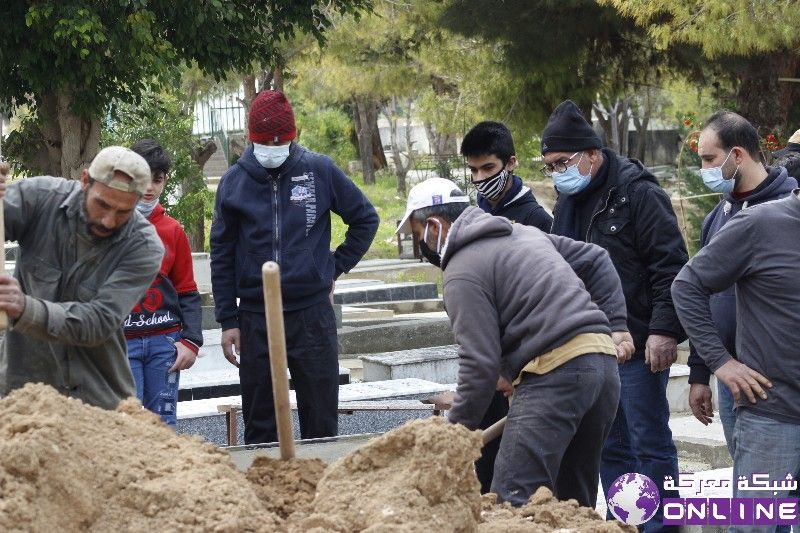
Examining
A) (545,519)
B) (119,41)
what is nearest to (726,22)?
(119,41)

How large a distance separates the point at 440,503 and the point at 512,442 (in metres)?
0.98

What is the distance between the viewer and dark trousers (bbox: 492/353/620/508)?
3.90 m

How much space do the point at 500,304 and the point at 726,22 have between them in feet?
25.0

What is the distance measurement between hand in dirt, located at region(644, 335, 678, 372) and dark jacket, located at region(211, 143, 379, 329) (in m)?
1.58

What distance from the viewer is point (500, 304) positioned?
3941mm

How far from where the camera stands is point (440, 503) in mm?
2973

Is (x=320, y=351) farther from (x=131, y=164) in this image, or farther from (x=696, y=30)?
(x=696, y=30)

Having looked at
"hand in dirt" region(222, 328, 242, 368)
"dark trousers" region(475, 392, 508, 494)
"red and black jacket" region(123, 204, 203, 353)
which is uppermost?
"red and black jacket" region(123, 204, 203, 353)

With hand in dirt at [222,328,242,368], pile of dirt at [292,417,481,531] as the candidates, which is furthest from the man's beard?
hand in dirt at [222,328,242,368]

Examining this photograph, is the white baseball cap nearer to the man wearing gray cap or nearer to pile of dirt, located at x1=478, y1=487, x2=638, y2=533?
the man wearing gray cap

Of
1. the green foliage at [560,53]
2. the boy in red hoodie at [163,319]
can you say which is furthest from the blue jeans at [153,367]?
the green foliage at [560,53]

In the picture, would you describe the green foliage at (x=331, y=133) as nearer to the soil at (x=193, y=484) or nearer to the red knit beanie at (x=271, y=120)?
the red knit beanie at (x=271, y=120)

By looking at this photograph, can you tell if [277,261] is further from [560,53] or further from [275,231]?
[560,53]

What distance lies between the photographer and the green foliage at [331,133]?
47.3 m
